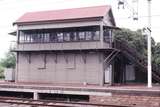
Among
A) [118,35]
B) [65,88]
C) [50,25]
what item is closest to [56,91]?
[65,88]

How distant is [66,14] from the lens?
2638cm

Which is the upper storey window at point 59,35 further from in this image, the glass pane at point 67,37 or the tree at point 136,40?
the tree at point 136,40

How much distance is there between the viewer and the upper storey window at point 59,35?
24.0 meters

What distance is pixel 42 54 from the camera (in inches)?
1014

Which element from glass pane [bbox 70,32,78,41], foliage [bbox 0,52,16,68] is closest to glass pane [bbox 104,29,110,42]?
glass pane [bbox 70,32,78,41]

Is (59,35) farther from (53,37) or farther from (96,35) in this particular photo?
(96,35)

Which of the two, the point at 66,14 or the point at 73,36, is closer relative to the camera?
the point at 73,36

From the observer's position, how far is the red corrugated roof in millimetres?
24359

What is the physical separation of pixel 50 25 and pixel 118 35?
12.4m

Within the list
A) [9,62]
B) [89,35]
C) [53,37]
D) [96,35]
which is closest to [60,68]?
[53,37]

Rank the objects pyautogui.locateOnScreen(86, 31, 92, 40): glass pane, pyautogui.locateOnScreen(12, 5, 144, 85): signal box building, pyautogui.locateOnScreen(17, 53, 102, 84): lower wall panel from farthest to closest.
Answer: pyautogui.locateOnScreen(86, 31, 92, 40): glass pane → pyautogui.locateOnScreen(17, 53, 102, 84): lower wall panel → pyautogui.locateOnScreen(12, 5, 144, 85): signal box building

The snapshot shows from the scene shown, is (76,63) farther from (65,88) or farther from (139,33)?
(139,33)

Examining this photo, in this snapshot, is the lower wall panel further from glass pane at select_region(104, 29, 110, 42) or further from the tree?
the tree

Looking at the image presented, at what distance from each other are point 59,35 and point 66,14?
237cm
